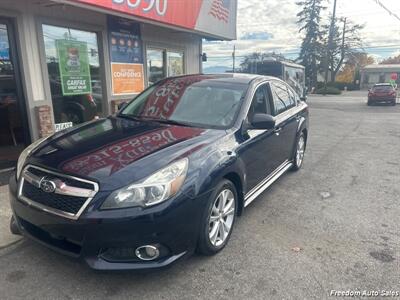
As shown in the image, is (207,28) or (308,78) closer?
Result: (207,28)

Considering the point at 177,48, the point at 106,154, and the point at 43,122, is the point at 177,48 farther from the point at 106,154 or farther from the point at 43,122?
the point at 106,154

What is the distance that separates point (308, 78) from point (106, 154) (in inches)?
1979

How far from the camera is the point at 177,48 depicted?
9.69 meters

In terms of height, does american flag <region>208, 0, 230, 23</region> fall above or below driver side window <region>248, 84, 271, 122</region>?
above

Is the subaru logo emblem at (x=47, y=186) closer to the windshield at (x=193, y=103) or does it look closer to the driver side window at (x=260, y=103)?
the windshield at (x=193, y=103)

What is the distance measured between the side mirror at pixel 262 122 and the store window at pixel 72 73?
431 cm

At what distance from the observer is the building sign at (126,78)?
293 inches

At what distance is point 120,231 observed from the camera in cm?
230

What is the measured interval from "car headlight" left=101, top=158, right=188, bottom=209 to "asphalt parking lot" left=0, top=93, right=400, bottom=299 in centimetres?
57

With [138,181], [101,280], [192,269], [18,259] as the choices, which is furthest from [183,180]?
[18,259]

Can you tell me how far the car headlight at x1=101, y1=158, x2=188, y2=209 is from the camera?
233cm

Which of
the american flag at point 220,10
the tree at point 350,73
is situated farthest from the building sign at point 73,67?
the tree at point 350,73

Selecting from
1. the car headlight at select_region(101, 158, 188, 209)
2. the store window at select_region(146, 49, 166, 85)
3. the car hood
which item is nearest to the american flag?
the store window at select_region(146, 49, 166, 85)

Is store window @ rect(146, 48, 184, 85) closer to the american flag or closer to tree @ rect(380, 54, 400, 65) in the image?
the american flag
